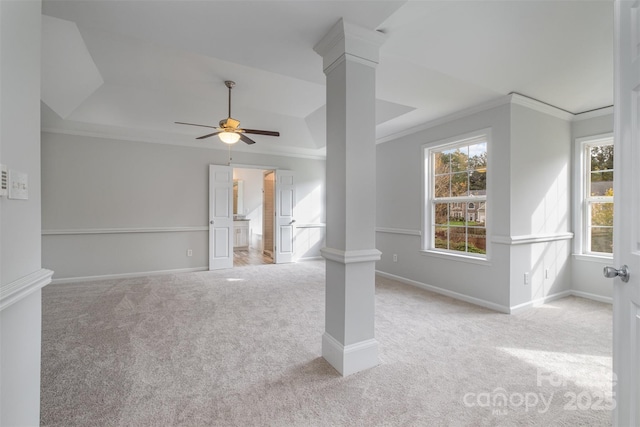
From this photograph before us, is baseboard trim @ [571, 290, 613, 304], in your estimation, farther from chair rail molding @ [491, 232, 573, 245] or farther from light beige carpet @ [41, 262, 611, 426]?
chair rail molding @ [491, 232, 573, 245]

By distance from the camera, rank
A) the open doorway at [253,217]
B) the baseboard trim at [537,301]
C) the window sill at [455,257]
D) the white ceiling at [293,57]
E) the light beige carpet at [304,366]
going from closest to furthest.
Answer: the light beige carpet at [304,366] < the white ceiling at [293,57] < the baseboard trim at [537,301] < the window sill at [455,257] < the open doorway at [253,217]

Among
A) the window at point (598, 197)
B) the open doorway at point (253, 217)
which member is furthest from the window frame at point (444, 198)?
the open doorway at point (253, 217)

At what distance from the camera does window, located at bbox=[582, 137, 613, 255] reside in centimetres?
362

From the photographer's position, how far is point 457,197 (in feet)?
12.8

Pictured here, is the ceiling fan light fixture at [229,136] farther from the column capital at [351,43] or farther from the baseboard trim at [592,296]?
the baseboard trim at [592,296]

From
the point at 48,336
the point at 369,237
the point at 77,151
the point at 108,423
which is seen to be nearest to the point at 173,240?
the point at 77,151

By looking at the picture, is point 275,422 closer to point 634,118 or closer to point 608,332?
point 634,118

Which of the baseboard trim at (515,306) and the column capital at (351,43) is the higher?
the column capital at (351,43)

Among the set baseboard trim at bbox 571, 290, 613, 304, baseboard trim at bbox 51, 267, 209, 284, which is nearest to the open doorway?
baseboard trim at bbox 51, 267, 209, 284

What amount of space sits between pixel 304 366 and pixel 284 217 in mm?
4328

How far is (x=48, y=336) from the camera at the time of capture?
8.25ft

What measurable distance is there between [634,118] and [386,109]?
10.3 feet

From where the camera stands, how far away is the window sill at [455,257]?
3.45m

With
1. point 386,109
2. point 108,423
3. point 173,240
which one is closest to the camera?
point 108,423
